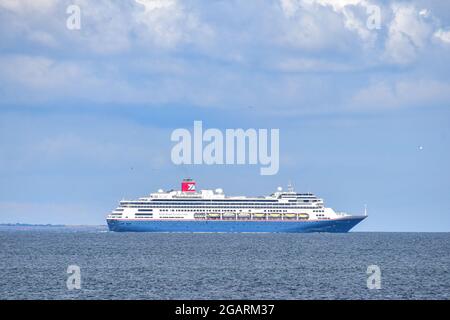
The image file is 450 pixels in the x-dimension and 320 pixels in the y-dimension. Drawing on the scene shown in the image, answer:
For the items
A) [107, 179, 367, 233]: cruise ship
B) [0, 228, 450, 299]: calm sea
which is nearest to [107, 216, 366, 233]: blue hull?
[107, 179, 367, 233]: cruise ship

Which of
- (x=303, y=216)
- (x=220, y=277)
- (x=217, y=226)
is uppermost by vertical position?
(x=303, y=216)

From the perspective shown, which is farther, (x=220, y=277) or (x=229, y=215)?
(x=229, y=215)

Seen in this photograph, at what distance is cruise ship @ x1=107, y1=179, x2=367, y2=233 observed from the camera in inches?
6501

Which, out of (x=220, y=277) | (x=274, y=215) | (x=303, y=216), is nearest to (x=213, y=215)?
(x=274, y=215)

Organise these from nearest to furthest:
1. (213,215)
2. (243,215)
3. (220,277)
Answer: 1. (220,277)
2. (243,215)
3. (213,215)

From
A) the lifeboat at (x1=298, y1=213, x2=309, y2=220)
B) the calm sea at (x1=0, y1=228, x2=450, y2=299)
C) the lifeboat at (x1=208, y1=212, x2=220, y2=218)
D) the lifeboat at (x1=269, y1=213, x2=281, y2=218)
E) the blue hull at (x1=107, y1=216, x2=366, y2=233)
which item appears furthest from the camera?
the lifeboat at (x1=208, y1=212, x2=220, y2=218)

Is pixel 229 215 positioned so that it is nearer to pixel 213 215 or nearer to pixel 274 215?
pixel 213 215

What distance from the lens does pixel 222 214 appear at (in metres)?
167

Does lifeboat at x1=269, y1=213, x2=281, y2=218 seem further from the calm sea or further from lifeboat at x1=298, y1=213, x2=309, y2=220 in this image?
the calm sea

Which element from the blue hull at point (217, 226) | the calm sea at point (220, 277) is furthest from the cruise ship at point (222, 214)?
the calm sea at point (220, 277)
